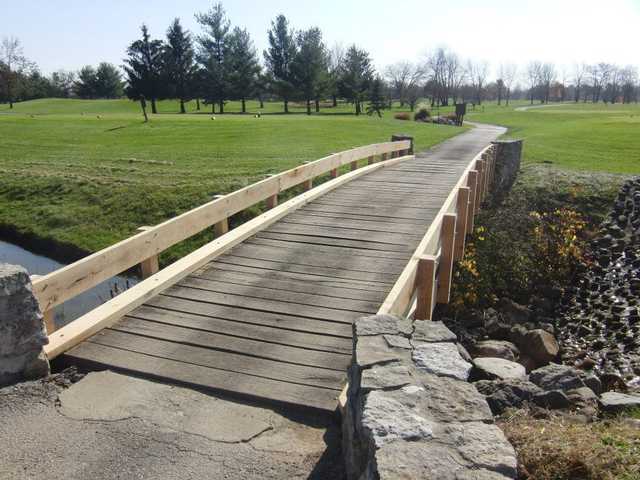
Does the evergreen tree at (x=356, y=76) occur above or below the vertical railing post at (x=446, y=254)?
above

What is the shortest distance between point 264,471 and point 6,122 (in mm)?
43648

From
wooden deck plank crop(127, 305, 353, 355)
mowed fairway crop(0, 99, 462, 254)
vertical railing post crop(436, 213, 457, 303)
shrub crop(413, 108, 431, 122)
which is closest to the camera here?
wooden deck plank crop(127, 305, 353, 355)

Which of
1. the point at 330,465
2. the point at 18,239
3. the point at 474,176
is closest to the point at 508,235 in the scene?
the point at 474,176

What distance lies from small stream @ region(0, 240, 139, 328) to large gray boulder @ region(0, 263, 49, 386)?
598 centimetres

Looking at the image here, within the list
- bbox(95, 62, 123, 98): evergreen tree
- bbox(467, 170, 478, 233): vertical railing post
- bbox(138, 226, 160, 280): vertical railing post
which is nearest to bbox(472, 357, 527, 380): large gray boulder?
bbox(138, 226, 160, 280): vertical railing post

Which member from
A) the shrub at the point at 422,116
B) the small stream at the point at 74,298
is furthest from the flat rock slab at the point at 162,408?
the shrub at the point at 422,116

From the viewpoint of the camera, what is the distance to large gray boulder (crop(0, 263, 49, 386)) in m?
3.86

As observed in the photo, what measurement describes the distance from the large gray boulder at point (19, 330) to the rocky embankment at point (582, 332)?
3.73m

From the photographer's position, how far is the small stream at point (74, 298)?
11.2m

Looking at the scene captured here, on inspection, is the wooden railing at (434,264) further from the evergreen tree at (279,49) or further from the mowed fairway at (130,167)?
the evergreen tree at (279,49)

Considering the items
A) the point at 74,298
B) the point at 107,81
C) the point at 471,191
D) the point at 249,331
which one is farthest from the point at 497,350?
the point at 107,81

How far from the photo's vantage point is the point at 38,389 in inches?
162

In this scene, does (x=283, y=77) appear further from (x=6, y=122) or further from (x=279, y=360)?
(x=279, y=360)

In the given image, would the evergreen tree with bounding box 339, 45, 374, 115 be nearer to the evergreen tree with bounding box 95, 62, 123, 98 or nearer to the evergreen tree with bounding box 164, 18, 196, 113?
the evergreen tree with bounding box 164, 18, 196, 113
